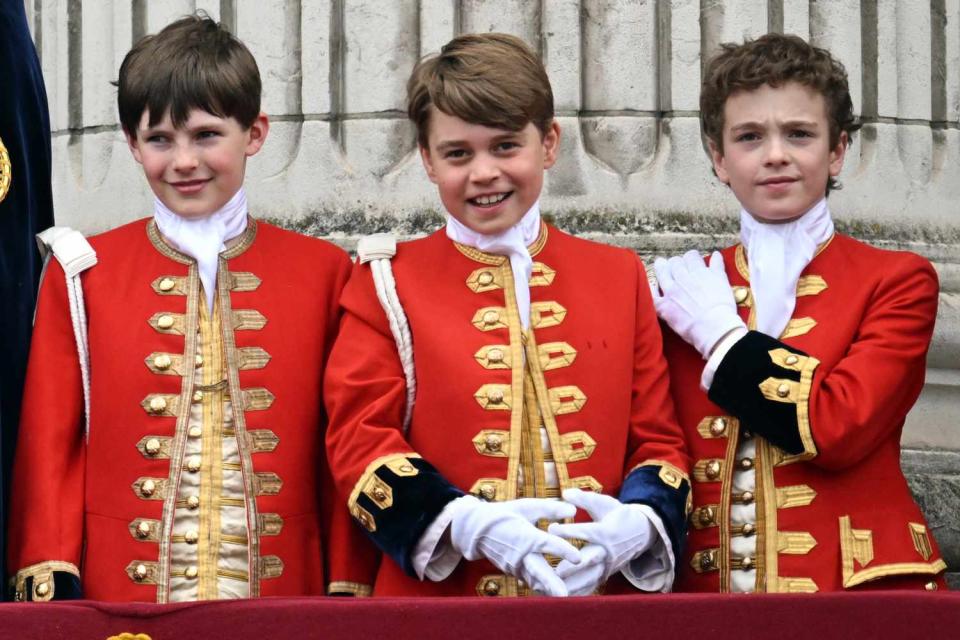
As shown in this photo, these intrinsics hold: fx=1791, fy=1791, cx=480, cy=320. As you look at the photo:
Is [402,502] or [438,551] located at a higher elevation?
[402,502]

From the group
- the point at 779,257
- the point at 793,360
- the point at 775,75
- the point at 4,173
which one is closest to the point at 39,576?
the point at 4,173

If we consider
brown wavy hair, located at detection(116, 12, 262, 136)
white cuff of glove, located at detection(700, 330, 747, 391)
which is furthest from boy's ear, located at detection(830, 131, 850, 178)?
brown wavy hair, located at detection(116, 12, 262, 136)

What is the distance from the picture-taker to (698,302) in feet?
12.9

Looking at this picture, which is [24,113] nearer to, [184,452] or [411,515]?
[184,452]

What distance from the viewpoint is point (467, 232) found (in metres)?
3.97

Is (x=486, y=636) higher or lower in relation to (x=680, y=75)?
lower

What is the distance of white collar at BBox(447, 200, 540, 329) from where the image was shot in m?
3.91

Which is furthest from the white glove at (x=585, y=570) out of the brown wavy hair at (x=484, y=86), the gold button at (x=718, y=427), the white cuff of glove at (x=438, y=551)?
the brown wavy hair at (x=484, y=86)

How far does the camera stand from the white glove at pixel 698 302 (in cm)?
387

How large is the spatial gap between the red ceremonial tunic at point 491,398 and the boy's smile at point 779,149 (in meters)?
0.34

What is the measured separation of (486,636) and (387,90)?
2.52 metres

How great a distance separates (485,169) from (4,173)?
3.47 feet

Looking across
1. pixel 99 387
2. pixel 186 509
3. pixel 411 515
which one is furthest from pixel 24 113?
pixel 411 515

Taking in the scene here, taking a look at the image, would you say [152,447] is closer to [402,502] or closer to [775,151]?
[402,502]
